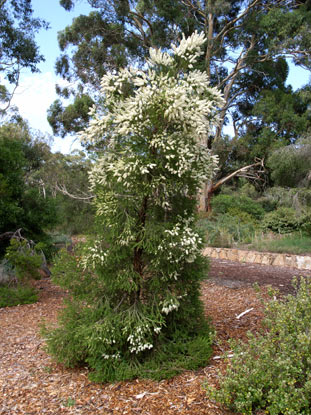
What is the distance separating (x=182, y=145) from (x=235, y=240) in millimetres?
9230

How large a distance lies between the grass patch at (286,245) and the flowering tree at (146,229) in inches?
276

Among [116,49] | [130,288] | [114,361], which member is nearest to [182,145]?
[130,288]

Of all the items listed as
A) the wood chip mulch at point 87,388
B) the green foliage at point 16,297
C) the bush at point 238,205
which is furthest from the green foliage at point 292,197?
the wood chip mulch at point 87,388

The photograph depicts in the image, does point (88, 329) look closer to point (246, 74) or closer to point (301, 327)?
point (301, 327)

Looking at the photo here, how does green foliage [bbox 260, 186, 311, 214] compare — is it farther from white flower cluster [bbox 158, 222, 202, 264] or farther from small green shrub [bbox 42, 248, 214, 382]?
white flower cluster [bbox 158, 222, 202, 264]

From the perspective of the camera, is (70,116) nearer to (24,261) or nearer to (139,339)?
(24,261)

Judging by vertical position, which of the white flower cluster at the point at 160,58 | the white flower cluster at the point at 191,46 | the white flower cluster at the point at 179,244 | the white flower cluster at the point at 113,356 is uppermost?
the white flower cluster at the point at 191,46

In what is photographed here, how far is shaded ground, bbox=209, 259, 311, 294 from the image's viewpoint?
6267 millimetres

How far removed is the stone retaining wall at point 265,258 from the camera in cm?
888

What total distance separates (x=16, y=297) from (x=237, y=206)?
1083 centimetres

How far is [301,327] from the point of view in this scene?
113 inches

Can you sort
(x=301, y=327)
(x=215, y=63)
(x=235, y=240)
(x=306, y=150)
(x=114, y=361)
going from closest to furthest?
(x=301, y=327) → (x=114, y=361) → (x=235, y=240) → (x=306, y=150) → (x=215, y=63)

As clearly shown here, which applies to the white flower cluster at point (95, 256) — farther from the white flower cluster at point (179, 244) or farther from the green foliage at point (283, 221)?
the green foliage at point (283, 221)

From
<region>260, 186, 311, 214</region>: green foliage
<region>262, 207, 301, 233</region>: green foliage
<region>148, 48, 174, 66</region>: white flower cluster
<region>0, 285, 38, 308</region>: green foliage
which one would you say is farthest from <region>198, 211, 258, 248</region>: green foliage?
<region>148, 48, 174, 66</region>: white flower cluster
